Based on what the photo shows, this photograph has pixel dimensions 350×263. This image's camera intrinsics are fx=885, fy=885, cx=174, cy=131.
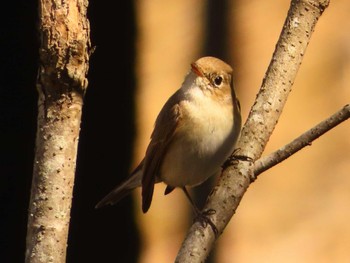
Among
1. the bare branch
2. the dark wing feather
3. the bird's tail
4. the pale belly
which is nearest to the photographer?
the bare branch

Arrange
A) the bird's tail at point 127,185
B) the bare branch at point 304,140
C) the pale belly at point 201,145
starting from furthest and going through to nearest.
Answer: the bird's tail at point 127,185
the pale belly at point 201,145
the bare branch at point 304,140

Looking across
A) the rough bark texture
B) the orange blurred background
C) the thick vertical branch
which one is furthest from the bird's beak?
the thick vertical branch

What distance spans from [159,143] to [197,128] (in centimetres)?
23

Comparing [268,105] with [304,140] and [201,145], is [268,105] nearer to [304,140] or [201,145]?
[304,140]

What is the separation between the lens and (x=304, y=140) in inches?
103

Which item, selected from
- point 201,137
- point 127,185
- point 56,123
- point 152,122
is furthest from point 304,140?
point 152,122

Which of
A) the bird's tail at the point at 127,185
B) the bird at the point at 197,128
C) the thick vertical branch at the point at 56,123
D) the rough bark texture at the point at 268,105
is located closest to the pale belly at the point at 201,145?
the bird at the point at 197,128

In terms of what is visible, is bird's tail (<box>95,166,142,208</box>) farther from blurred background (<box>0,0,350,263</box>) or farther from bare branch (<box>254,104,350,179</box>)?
bare branch (<box>254,104,350,179</box>)

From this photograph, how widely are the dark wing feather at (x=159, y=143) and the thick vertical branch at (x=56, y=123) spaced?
5.67 ft

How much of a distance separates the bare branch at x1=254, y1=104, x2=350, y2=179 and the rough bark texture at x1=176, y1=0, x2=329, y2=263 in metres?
0.07

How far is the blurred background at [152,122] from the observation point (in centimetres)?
477

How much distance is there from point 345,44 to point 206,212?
239 cm

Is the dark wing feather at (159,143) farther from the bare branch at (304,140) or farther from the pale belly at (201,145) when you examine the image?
the bare branch at (304,140)

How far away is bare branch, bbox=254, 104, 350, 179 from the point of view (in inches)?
102
